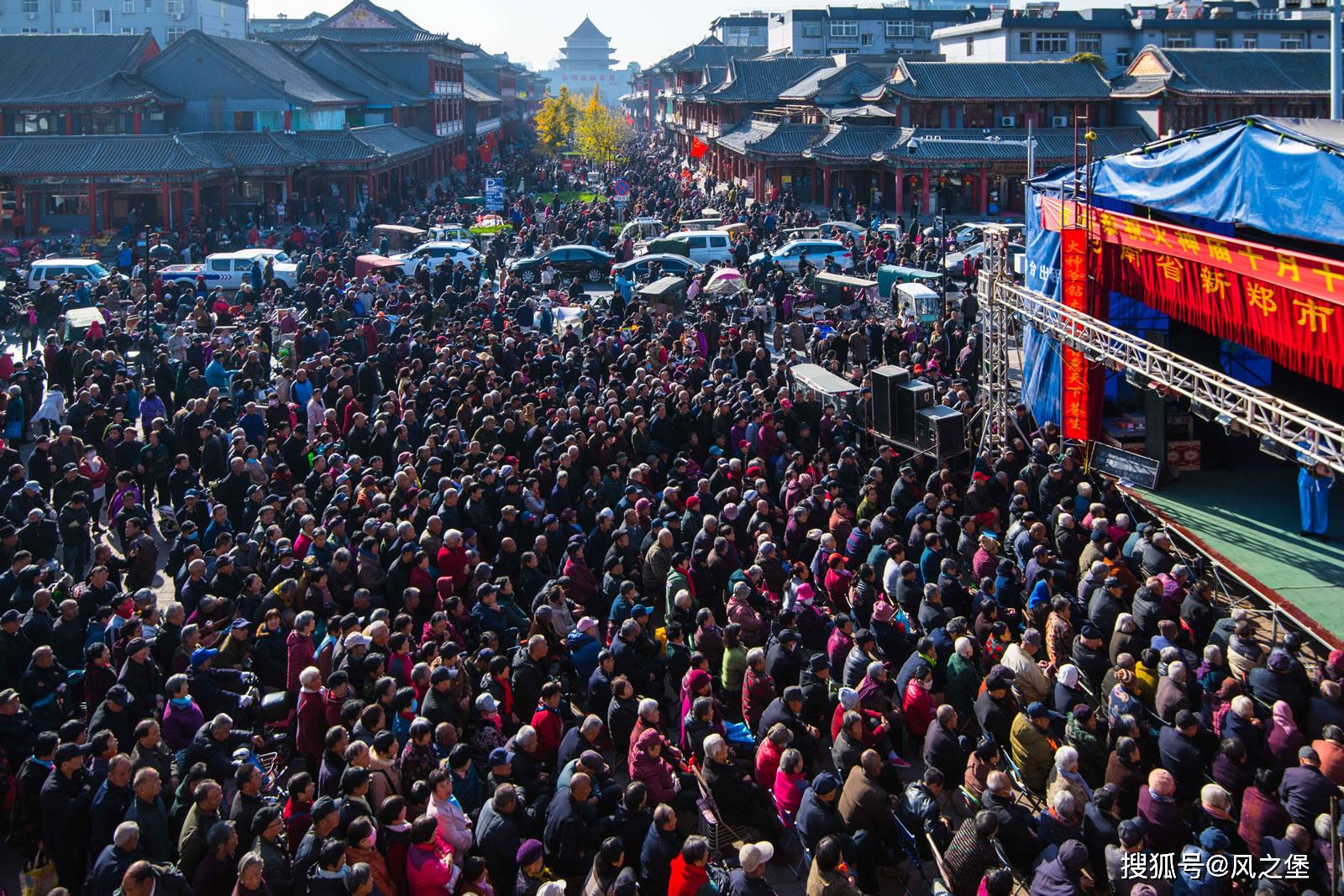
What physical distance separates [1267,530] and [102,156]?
128 ft

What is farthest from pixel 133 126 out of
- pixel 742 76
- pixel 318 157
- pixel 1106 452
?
pixel 1106 452

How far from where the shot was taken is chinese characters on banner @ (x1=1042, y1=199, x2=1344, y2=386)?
1195 cm

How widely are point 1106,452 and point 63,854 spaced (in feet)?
40.4

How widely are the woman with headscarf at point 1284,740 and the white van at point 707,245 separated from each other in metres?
27.3

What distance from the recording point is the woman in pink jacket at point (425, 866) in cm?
716

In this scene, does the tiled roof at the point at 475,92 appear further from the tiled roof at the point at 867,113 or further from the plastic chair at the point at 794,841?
the plastic chair at the point at 794,841

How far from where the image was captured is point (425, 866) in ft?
23.5

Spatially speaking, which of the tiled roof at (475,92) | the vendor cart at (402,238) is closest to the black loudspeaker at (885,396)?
the vendor cart at (402,238)

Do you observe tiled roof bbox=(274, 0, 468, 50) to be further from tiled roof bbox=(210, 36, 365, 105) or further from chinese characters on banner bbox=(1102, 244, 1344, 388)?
chinese characters on banner bbox=(1102, 244, 1344, 388)

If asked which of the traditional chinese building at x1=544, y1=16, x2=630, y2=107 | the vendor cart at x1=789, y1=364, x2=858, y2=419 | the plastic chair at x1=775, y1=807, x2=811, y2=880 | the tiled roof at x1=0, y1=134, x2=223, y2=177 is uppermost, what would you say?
the traditional chinese building at x1=544, y1=16, x2=630, y2=107

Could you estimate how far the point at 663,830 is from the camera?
7426 mm

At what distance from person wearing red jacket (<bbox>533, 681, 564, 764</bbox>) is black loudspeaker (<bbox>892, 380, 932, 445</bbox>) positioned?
8.32 metres

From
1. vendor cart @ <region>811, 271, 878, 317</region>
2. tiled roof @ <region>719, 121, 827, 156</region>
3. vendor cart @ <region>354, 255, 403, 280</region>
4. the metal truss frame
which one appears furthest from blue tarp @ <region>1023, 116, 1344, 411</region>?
tiled roof @ <region>719, 121, 827, 156</region>

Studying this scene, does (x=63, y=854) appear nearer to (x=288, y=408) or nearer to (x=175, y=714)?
(x=175, y=714)
